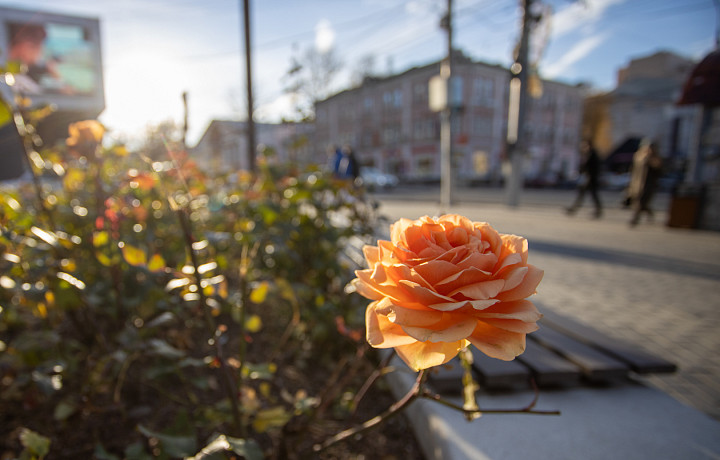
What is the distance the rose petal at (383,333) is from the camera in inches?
19.7

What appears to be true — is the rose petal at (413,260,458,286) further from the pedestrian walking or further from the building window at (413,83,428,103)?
the building window at (413,83,428,103)

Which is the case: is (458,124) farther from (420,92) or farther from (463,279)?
(463,279)

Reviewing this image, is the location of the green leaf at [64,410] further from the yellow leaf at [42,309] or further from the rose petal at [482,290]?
the rose petal at [482,290]

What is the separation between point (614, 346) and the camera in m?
1.72

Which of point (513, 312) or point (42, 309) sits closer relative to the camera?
point (513, 312)

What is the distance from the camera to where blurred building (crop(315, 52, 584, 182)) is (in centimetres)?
3334

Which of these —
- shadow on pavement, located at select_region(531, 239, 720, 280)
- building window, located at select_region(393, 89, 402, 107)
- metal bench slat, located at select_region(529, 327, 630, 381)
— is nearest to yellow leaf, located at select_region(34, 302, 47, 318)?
metal bench slat, located at select_region(529, 327, 630, 381)

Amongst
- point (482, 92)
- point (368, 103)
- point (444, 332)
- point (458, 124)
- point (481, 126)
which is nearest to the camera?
point (444, 332)

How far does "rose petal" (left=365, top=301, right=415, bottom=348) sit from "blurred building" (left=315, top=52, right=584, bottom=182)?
102 feet

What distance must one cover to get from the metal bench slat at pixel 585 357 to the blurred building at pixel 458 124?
29661mm

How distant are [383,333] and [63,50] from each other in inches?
1030

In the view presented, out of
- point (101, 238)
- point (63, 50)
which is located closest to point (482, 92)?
point (63, 50)

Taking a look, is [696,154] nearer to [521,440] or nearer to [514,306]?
[521,440]

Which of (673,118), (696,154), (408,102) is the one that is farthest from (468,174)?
(696,154)
